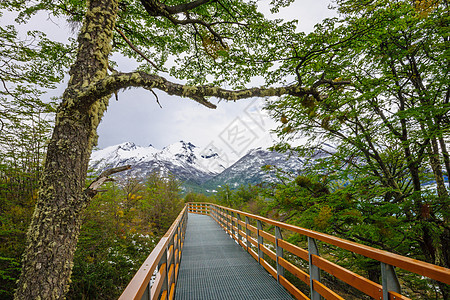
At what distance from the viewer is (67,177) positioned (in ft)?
9.45

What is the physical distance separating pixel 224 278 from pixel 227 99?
320 cm

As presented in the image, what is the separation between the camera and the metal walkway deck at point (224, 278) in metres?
3.28

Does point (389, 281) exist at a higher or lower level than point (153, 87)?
lower

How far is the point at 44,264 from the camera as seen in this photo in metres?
2.56

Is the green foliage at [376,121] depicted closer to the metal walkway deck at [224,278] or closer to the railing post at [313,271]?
the metal walkway deck at [224,278]

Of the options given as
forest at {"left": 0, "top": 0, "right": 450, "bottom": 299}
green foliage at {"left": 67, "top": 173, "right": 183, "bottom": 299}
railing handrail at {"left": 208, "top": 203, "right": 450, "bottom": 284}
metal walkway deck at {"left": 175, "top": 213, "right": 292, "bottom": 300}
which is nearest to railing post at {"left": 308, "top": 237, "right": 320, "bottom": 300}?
railing handrail at {"left": 208, "top": 203, "right": 450, "bottom": 284}

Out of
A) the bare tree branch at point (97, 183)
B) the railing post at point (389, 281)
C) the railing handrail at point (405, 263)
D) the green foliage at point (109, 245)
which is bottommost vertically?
the green foliage at point (109, 245)

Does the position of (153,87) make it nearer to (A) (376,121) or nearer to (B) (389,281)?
(B) (389,281)

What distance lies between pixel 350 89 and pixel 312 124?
5.84 ft

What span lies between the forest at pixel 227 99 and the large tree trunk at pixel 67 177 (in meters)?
0.01

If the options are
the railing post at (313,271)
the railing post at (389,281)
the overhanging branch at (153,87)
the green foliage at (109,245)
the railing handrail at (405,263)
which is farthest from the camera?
the green foliage at (109,245)

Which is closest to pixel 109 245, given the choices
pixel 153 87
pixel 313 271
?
pixel 153 87

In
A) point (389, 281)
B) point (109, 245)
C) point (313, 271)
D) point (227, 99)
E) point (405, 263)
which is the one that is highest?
point (227, 99)

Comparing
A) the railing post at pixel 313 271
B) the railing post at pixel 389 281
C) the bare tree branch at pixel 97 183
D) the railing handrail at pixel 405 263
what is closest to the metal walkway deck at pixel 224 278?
the railing post at pixel 313 271
